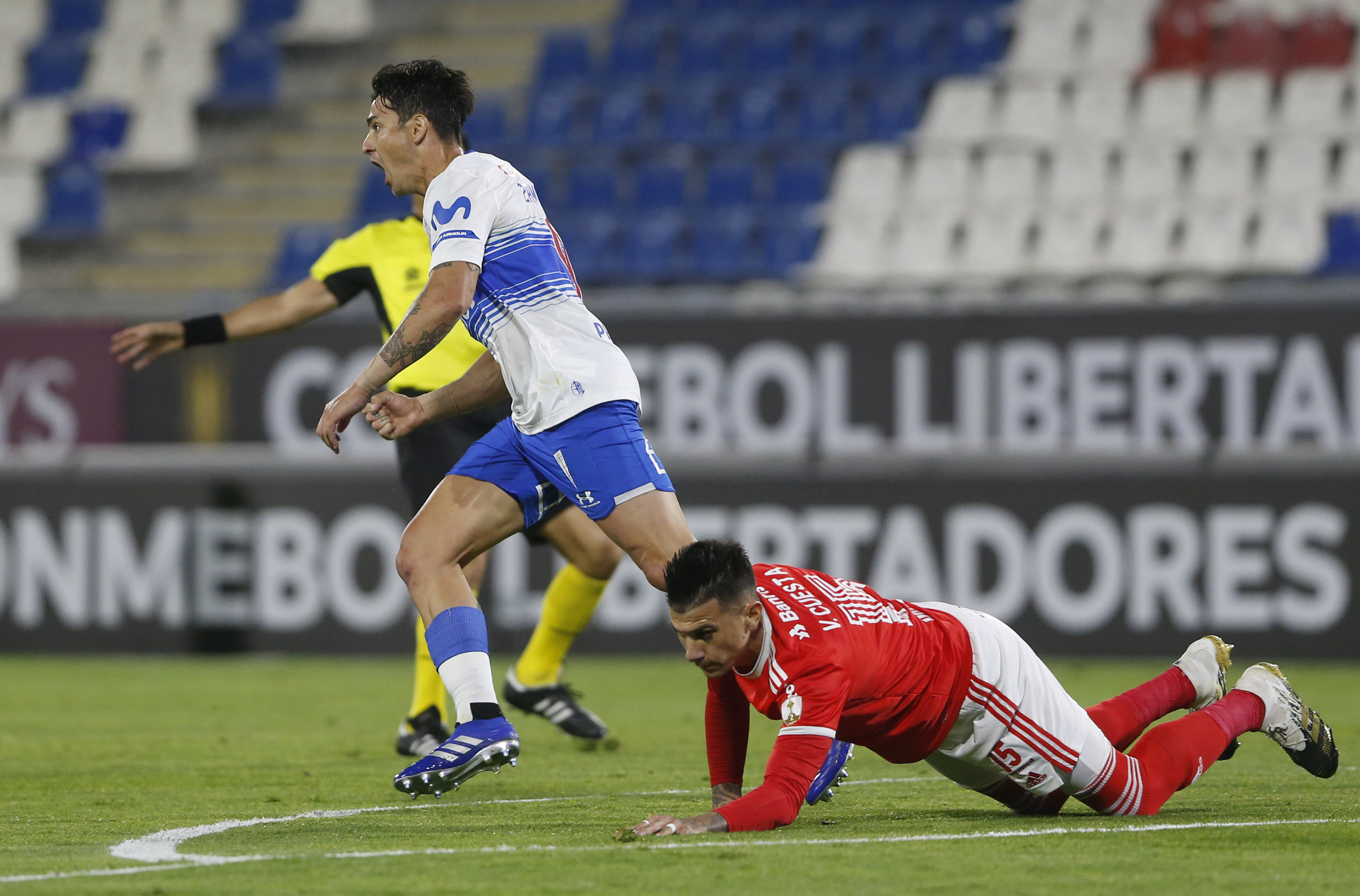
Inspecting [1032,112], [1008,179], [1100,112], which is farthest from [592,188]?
[1100,112]

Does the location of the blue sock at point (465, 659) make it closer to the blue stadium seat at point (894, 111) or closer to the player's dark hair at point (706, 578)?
the player's dark hair at point (706, 578)

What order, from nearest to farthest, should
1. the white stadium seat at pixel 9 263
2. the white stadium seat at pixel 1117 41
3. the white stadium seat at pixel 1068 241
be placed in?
the white stadium seat at pixel 1068 241 < the white stadium seat at pixel 1117 41 < the white stadium seat at pixel 9 263

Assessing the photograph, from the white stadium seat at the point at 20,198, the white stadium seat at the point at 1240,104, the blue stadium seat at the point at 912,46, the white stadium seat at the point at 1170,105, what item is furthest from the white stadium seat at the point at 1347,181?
the white stadium seat at the point at 20,198

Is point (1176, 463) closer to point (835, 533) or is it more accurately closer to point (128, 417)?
point (835, 533)

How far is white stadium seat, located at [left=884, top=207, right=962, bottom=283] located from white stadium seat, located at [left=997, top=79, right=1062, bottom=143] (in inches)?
40.9

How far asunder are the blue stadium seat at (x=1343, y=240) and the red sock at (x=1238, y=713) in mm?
8482

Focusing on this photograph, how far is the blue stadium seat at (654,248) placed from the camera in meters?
14.8

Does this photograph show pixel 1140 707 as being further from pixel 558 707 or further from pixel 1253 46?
pixel 1253 46

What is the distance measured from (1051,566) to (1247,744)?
156 inches

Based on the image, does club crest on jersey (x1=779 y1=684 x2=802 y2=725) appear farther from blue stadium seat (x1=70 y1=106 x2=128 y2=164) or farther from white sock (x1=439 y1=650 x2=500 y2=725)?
blue stadium seat (x1=70 y1=106 x2=128 y2=164)

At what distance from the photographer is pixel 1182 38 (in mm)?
15414

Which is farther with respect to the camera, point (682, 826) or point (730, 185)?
point (730, 185)

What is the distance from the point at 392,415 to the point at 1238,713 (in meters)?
2.54

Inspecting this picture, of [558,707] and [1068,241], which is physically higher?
[1068,241]
